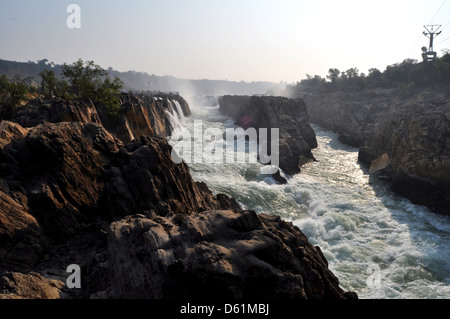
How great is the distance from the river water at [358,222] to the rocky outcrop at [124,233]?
22.5ft

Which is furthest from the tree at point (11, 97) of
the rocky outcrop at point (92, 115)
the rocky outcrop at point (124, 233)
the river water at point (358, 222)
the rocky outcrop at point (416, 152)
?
the rocky outcrop at point (416, 152)

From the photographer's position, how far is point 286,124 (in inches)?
1847

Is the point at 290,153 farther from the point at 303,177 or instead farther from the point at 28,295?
the point at 28,295

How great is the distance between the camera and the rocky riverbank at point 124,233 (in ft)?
26.4

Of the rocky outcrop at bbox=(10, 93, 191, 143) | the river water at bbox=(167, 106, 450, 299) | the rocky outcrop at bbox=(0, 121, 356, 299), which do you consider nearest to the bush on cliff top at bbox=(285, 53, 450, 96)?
the river water at bbox=(167, 106, 450, 299)

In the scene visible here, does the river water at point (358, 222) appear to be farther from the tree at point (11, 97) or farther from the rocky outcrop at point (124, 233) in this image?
the tree at point (11, 97)

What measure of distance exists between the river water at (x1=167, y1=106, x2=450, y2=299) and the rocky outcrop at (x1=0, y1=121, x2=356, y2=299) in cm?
686

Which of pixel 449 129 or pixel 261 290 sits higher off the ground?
pixel 449 129

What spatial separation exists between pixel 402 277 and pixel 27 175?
766 inches

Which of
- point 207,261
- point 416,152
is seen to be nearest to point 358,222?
point 416,152

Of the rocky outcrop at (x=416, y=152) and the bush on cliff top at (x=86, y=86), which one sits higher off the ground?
the bush on cliff top at (x=86, y=86)

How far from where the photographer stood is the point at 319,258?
12.0m

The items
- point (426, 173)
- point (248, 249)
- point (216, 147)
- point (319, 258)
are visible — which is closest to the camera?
point (248, 249)
